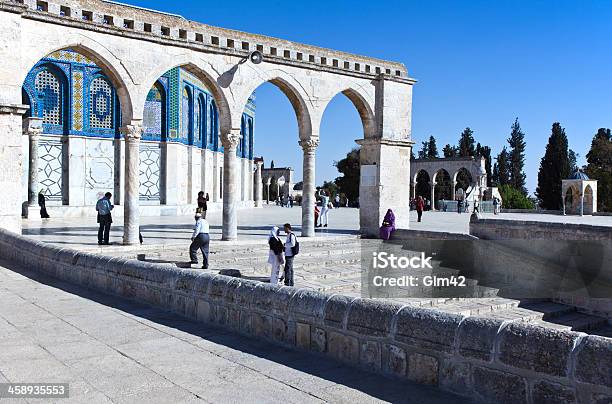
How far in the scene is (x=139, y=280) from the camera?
6496mm

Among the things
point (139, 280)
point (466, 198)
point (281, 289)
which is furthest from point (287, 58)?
point (466, 198)

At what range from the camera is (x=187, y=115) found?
25781mm

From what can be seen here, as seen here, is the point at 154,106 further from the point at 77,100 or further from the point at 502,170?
the point at 502,170

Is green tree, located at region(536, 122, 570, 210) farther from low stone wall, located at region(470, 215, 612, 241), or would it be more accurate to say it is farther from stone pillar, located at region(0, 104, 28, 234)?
stone pillar, located at region(0, 104, 28, 234)

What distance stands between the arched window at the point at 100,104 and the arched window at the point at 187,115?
11.3 ft

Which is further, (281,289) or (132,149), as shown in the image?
(132,149)

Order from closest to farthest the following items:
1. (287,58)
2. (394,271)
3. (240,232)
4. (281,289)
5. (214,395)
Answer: (214,395) < (281,289) < (394,271) < (287,58) < (240,232)

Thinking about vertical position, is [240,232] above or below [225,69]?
below

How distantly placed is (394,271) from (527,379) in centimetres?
884

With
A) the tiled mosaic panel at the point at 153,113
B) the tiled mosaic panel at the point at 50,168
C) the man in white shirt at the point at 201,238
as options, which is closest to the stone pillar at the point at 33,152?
the tiled mosaic panel at the point at 50,168

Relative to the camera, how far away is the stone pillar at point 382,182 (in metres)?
16.0

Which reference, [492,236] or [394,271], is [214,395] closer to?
[394,271]

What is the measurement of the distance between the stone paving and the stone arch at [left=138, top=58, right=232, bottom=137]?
787 cm

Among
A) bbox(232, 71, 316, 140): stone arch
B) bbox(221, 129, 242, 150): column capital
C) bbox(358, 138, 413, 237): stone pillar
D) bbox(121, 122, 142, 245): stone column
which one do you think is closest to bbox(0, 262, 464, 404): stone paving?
bbox(121, 122, 142, 245): stone column
